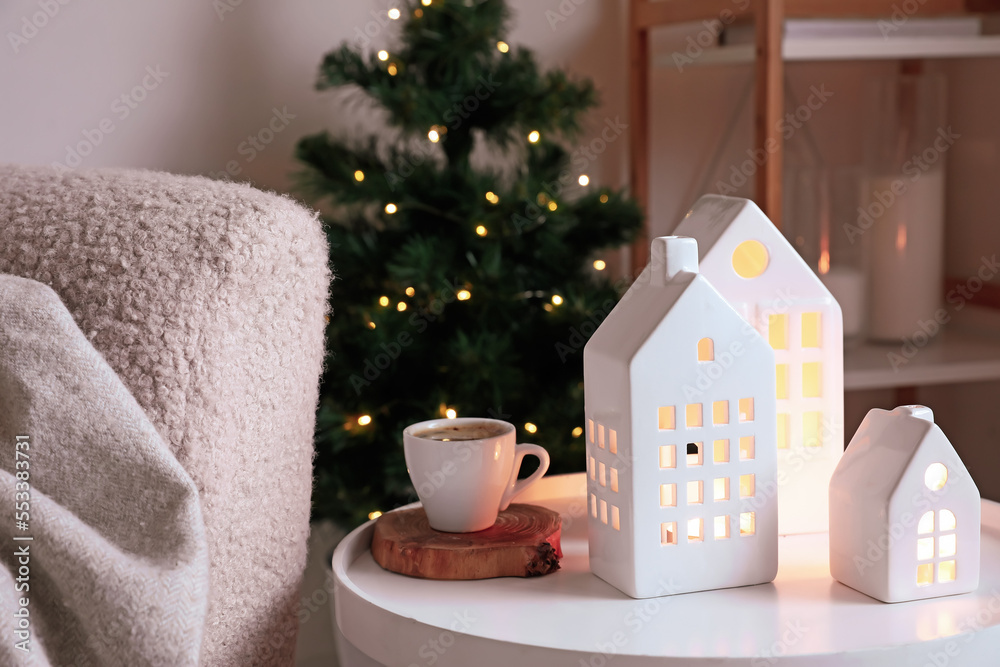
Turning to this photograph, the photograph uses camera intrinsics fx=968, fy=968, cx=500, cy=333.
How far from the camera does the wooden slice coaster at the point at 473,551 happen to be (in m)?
0.77

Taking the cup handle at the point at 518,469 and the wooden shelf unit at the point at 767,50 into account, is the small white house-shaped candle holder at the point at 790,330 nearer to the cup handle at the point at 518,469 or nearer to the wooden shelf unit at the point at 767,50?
the cup handle at the point at 518,469

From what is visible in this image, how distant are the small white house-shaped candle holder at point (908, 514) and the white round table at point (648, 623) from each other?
0.05 ft

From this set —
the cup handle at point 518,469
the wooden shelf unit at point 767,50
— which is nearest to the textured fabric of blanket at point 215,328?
the cup handle at point 518,469

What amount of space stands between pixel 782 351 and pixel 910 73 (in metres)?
1.35

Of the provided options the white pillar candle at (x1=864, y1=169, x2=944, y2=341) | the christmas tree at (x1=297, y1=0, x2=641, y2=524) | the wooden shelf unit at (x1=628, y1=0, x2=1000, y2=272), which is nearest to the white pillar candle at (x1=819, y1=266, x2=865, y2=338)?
the white pillar candle at (x1=864, y1=169, x2=944, y2=341)

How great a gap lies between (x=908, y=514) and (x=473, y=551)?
1.06ft

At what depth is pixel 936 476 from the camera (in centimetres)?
70

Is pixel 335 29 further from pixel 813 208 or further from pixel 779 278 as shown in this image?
pixel 779 278

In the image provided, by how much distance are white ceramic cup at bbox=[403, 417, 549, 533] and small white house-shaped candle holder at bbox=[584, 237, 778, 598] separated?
89 millimetres

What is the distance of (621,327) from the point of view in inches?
28.6

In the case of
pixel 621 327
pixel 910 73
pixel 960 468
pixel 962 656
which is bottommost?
pixel 962 656

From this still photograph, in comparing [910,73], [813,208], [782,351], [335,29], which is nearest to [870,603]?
[782,351]

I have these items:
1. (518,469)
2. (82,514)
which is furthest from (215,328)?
(518,469)

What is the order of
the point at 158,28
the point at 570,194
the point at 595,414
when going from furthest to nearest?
the point at 570,194
the point at 158,28
the point at 595,414
